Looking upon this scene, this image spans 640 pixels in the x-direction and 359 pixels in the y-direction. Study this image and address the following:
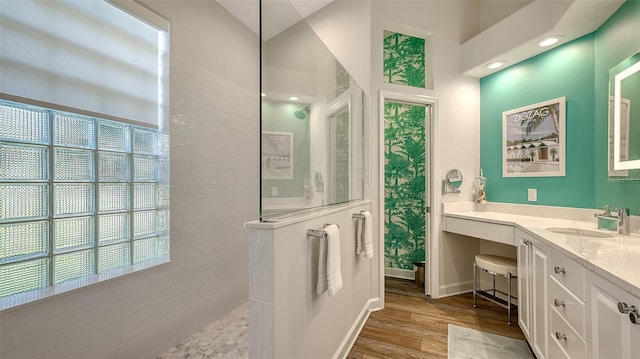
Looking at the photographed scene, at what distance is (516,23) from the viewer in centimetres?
235

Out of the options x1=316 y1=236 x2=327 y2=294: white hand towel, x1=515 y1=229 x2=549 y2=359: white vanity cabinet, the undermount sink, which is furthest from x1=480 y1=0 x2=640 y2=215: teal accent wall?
x1=316 y1=236 x2=327 y2=294: white hand towel

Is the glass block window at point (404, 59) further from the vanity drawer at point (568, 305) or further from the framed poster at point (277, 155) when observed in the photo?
the framed poster at point (277, 155)

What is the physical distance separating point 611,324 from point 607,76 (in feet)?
6.12

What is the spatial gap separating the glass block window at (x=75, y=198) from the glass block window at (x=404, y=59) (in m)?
2.83

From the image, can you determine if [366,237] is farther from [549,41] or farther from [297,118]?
[549,41]

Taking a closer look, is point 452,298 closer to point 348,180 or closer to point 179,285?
point 348,180

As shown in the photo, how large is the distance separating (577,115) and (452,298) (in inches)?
79.6

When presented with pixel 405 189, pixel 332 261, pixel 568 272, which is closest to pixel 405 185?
pixel 405 189

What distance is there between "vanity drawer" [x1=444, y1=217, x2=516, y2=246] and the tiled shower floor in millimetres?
2195

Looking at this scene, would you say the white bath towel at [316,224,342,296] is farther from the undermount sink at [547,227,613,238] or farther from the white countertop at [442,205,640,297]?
the undermount sink at [547,227,613,238]

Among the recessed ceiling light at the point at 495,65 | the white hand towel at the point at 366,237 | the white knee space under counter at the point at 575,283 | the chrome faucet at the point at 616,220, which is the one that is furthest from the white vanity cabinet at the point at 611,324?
the recessed ceiling light at the point at 495,65

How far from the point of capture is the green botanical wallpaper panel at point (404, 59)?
3.37m

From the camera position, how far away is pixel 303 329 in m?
1.37

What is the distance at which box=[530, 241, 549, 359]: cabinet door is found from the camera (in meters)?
1.61
